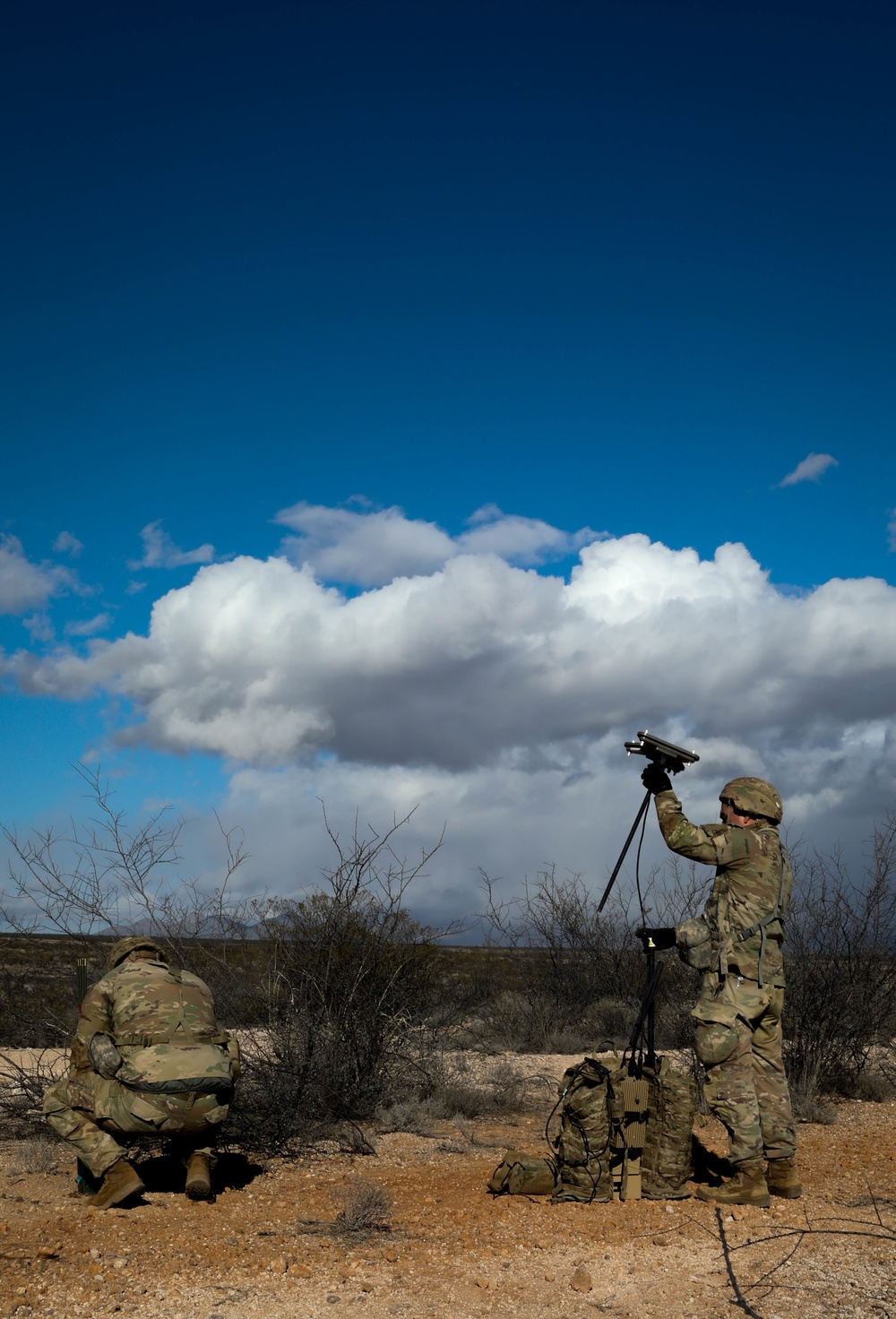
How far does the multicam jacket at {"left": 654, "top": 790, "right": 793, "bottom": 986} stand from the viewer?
5.80 meters

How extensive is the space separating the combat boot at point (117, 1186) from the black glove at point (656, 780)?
3702mm

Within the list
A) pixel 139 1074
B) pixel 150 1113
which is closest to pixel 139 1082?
pixel 139 1074

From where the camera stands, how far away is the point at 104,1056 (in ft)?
18.0

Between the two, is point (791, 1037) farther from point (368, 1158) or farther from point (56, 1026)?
point (56, 1026)

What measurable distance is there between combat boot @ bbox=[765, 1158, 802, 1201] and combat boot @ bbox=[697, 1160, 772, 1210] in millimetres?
139

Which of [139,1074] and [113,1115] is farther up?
[139,1074]

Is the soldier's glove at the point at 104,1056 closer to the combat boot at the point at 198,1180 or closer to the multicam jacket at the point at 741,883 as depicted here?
the combat boot at the point at 198,1180

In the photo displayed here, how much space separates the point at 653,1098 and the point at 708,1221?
2.34 feet

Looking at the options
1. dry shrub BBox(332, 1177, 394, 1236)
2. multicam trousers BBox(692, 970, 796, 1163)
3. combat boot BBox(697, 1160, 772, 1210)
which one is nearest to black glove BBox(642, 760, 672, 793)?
multicam trousers BBox(692, 970, 796, 1163)

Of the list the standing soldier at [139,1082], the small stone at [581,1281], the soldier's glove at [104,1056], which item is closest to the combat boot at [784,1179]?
the small stone at [581,1281]

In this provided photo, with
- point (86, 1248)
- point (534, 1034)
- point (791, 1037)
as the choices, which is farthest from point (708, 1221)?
point (534, 1034)

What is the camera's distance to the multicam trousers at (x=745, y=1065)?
5.54 m

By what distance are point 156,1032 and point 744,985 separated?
11.4ft

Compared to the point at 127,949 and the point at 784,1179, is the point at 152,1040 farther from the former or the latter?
the point at 784,1179
